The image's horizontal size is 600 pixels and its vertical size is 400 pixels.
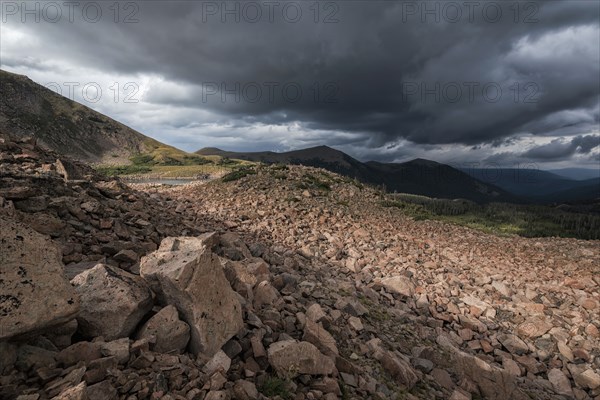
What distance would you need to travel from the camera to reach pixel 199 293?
547 centimetres

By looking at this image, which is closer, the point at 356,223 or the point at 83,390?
the point at 83,390

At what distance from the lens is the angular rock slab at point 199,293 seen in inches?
208

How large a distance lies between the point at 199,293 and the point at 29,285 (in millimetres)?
2239

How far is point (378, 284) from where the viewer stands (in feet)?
41.1

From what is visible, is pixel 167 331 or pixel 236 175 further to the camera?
pixel 236 175

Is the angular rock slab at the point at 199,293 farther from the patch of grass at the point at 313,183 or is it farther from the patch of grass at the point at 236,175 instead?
the patch of grass at the point at 236,175

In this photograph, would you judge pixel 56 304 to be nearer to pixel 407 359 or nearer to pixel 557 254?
pixel 407 359

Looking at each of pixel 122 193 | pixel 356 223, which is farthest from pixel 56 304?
pixel 356 223

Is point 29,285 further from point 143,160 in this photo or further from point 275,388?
point 143,160

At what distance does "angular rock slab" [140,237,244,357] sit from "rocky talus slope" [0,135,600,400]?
0.02m

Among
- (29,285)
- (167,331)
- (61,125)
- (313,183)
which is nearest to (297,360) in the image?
(167,331)

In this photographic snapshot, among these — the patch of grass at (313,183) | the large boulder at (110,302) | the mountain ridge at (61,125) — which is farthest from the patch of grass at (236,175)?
the mountain ridge at (61,125)

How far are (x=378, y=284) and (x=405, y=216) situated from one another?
52.2 feet

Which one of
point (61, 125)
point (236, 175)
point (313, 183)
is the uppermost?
point (61, 125)
